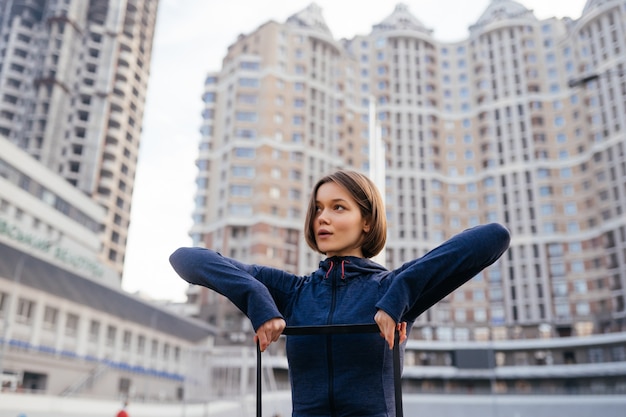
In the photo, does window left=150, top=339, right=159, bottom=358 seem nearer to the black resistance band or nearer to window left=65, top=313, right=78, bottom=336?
window left=65, top=313, right=78, bottom=336

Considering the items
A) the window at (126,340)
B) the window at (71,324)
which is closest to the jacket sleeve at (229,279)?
the window at (71,324)

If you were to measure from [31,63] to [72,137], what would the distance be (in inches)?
615

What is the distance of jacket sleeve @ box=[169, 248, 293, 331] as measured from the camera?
6.38 ft

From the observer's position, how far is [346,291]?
2.08 meters

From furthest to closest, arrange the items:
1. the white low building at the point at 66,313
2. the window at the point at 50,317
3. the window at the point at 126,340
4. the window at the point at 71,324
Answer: the window at the point at 126,340 → the window at the point at 71,324 → the window at the point at 50,317 → the white low building at the point at 66,313

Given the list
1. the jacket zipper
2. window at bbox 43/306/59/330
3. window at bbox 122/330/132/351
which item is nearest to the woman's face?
the jacket zipper

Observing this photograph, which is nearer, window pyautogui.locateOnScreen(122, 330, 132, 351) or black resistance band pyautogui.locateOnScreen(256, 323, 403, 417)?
black resistance band pyautogui.locateOnScreen(256, 323, 403, 417)

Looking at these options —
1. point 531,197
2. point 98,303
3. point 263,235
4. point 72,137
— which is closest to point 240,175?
point 263,235

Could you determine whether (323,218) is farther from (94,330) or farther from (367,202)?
(94,330)

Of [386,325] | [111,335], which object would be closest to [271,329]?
[386,325]

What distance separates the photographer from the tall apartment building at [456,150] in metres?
64.1

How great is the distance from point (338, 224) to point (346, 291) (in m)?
0.27

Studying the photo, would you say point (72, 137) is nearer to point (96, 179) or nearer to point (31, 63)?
point (96, 179)

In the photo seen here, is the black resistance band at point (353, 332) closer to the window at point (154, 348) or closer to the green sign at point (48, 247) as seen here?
the green sign at point (48, 247)
